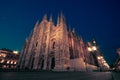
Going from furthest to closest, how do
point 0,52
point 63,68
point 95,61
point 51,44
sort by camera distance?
point 95,61 → point 0,52 → point 51,44 → point 63,68

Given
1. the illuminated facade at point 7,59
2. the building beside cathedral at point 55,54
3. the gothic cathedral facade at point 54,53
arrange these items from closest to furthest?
the building beside cathedral at point 55,54 → the gothic cathedral facade at point 54,53 → the illuminated facade at point 7,59

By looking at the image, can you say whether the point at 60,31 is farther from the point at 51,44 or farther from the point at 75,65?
the point at 75,65

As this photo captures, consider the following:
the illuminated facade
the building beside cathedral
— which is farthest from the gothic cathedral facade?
the illuminated facade

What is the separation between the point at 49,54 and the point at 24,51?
16.4m

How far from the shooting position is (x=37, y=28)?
41375 millimetres

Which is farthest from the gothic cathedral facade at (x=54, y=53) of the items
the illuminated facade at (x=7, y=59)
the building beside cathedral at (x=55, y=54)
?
the illuminated facade at (x=7, y=59)

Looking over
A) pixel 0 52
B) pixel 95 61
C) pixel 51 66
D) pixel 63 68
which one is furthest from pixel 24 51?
pixel 95 61

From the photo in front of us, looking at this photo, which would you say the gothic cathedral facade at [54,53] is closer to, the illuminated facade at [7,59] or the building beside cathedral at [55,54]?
the building beside cathedral at [55,54]

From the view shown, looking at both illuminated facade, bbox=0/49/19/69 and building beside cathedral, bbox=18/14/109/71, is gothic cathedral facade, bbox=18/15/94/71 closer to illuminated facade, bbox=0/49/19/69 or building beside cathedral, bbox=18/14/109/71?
building beside cathedral, bbox=18/14/109/71

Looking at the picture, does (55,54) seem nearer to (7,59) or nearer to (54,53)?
(54,53)

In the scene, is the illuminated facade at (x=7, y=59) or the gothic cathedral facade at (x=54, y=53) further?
the illuminated facade at (x=7, y=59)

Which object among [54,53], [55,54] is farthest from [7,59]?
[55,54]

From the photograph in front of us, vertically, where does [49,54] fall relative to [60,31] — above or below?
below

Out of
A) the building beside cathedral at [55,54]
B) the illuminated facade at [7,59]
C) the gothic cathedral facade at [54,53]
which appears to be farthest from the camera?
the illuminated facade at [7,59]
